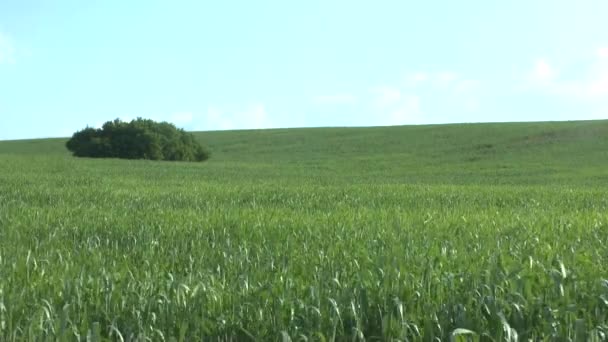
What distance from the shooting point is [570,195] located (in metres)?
18.0

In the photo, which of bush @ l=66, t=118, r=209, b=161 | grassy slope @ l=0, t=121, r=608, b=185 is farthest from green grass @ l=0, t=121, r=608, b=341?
bush @ l=66, t=118, r=209, b=161

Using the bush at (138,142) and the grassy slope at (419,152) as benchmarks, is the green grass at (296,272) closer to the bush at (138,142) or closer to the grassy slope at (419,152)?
the grassy slope at (419,152)

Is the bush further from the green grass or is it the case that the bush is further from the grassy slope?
the green grass

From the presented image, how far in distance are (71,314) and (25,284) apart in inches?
42.6

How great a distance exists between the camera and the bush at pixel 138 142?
57312 millimetres

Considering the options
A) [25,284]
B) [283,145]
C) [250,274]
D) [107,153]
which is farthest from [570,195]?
[283,145]

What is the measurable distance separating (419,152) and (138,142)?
20.9 meters

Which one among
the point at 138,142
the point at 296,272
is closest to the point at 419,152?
the point at 138,142

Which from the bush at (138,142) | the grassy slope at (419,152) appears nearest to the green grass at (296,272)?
the grassy slope at (419,152)

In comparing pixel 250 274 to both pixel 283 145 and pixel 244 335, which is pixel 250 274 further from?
pixel 283 145

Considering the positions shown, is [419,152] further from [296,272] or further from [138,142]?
[296,272]

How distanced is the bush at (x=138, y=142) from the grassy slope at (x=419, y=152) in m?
3.58

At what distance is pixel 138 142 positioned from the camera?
188ft

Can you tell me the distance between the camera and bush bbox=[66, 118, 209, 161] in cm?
5731
